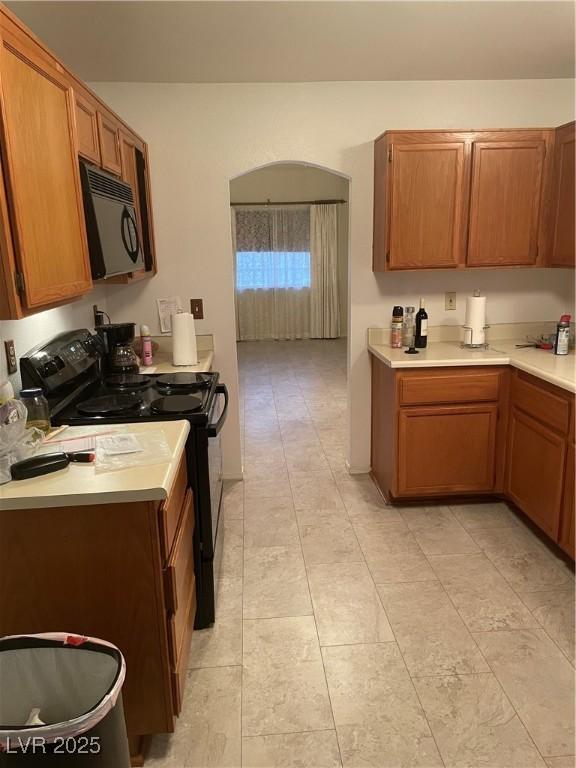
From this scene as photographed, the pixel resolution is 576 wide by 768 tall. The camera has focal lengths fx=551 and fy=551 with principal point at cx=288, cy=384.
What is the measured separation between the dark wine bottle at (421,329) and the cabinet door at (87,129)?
1.96m

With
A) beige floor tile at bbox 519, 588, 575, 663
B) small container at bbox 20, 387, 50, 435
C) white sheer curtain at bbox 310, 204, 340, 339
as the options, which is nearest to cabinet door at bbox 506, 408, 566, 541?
beige floor tile at bbox 519, 588, 575, 663

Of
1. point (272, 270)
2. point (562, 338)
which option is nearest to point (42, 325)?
point (562, 338)

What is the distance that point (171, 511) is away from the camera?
167 cm

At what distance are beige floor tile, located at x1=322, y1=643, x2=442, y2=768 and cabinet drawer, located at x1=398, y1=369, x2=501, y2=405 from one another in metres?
1.34

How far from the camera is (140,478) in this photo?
4.84ft

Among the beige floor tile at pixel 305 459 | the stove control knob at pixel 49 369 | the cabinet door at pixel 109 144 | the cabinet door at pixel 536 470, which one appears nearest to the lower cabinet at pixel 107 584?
the stove control knob at pixel 49 369

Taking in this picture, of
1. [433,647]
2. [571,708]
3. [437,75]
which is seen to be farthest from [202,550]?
[437,75]

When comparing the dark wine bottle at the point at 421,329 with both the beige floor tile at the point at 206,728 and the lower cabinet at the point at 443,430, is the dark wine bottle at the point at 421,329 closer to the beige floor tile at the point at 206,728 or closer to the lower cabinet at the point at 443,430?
A: the lower cabinet at the point at 443,430

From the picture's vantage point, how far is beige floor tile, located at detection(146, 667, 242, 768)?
168 centimetres

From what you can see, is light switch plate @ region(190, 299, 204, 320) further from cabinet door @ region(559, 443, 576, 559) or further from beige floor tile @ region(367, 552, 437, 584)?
cabinet door @ region(559, 443, 576, 559)

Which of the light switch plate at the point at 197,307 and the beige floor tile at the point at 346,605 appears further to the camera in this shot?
the light switch plate at the point at 197,307

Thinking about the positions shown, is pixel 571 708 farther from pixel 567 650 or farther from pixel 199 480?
pixel 199 480

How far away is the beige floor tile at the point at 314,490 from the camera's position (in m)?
3.35

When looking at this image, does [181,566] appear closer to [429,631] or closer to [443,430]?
[429,631]
